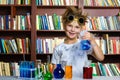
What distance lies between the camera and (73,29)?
229 centimetres

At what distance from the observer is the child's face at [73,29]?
2.28 m

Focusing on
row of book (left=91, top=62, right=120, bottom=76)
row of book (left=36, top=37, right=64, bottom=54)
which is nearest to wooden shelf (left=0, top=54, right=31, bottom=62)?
row of book (left=36, top=37, right=64, bottom=54)

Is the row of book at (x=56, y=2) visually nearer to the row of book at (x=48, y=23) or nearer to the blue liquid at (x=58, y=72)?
the row of book at (x=48, y=23)

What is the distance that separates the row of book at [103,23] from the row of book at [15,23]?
0.86 metres

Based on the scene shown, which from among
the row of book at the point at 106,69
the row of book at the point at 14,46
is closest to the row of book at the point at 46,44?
the row of book at the point at 14,46

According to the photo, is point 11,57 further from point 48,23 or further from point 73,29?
point 73,29

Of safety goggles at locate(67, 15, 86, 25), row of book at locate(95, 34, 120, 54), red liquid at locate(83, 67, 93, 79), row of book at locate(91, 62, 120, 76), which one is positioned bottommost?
row of book at locate(91, 62, 120, 76)

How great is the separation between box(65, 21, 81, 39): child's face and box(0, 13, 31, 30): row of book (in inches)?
60.3

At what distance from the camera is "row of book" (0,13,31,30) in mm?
3770

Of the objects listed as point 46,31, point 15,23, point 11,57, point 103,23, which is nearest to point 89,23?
point 103,23

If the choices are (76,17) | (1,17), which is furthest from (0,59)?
(76,17)

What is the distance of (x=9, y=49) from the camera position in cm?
380

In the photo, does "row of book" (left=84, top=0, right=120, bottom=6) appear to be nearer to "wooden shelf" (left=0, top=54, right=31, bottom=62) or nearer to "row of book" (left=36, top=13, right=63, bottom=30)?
"row of book" (left=36, top=13, right=63, bottom=30)

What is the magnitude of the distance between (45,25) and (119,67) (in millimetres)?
1217
